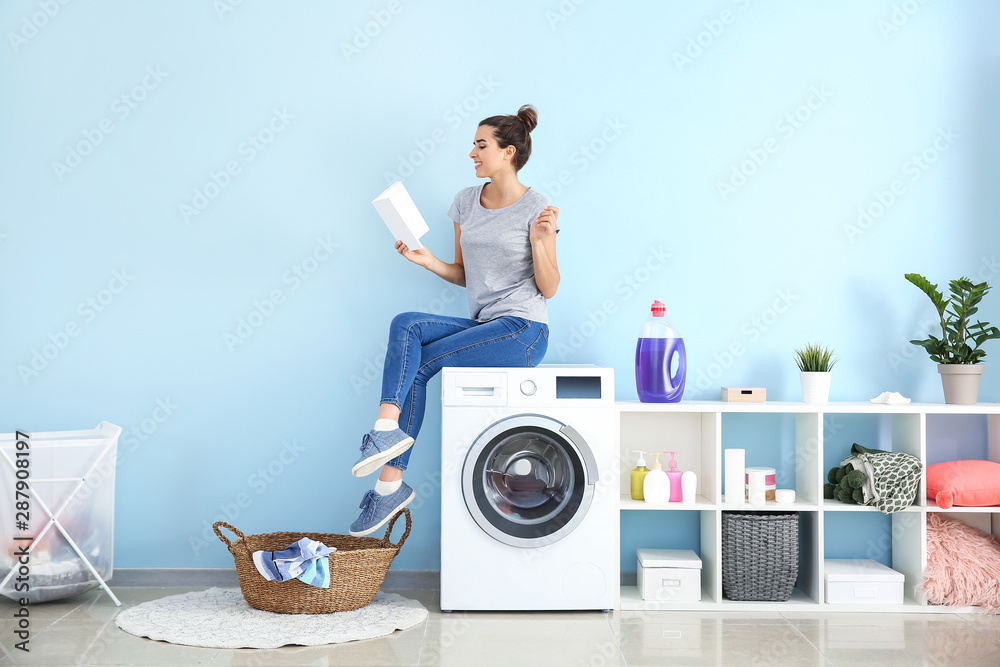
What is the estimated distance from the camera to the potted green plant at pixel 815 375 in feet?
10.4

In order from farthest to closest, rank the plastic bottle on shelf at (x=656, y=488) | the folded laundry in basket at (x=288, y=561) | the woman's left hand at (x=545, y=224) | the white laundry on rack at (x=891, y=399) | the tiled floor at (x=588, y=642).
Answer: the white laundry on rack at (x=891, y=399) → the plastic bottle on shelf at (x=656, y=488) → the woman's left hand at (x=545, y=224) → the folded laundry in basket at (x=288, y=561) → the tiled floor at (x=588, y=642)

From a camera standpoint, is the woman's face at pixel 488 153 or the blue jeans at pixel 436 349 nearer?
the blue jeans at pixel 436 349

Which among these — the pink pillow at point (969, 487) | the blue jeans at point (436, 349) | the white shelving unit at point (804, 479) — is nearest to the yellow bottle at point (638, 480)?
the white shelving unit at point (804, 479)

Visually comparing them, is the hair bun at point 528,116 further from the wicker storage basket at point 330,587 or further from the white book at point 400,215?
the wicker storage basket at point 330,587

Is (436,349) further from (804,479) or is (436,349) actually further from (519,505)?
(804,479)

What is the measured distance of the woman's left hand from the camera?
2.92m

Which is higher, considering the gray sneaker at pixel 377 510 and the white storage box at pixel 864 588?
the gray sneaker at pixel 377 510

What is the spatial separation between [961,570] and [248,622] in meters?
2.63

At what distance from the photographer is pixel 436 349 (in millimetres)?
2889

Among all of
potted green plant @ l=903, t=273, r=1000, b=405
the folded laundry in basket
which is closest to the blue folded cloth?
the folded laundry in basket

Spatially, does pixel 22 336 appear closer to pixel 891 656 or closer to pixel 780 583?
pixel 780 583

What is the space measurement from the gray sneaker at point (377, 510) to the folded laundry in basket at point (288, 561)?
0.46 ft

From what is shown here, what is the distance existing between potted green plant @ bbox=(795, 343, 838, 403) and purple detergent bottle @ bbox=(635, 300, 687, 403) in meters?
0.51

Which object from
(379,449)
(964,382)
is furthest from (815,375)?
(379,449)
